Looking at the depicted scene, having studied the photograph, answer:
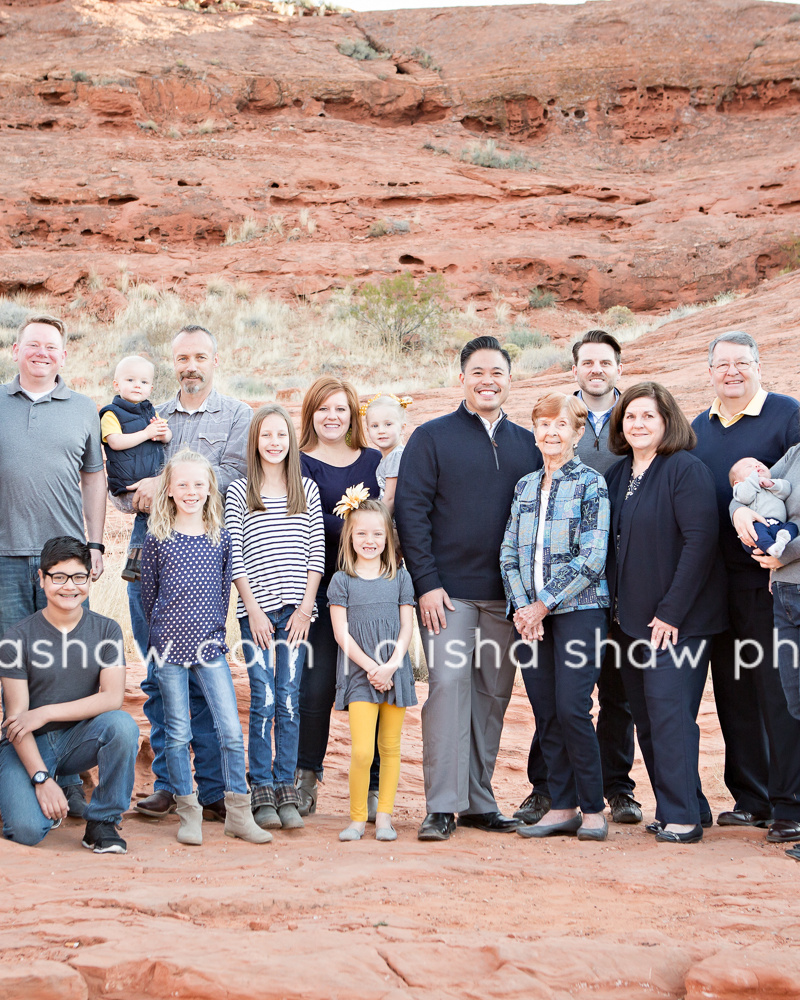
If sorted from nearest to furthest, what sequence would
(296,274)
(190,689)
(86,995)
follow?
(86,995) < (190,689) < (296,274)

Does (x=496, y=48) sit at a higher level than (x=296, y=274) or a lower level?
higher

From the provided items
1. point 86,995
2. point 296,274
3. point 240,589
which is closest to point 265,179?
point 296,274

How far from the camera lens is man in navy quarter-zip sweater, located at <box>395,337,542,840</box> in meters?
4.62

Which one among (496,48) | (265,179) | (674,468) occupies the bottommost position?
(674,468)

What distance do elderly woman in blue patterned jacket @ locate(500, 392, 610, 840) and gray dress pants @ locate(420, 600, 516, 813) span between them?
0.57 feet

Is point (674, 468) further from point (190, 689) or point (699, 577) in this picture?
point (190, 689)

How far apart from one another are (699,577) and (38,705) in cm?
311

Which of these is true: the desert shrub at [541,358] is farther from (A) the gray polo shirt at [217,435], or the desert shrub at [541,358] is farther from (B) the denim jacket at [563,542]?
(B) the denim jacket at [563,542]

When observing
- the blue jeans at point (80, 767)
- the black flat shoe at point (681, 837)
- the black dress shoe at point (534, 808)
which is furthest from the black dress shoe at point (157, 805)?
the black flat shoe at point (681, 837)

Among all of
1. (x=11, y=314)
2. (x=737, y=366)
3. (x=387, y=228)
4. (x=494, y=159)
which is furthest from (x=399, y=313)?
(x=737, y=366)

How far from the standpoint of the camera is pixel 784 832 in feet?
14.2

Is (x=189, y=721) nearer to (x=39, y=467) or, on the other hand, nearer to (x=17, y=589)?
(x=17, y=589)

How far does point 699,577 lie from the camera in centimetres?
438

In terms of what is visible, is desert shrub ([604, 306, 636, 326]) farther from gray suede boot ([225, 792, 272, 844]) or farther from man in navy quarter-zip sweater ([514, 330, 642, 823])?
gray suede boot ([225, 792, 272, 844])
